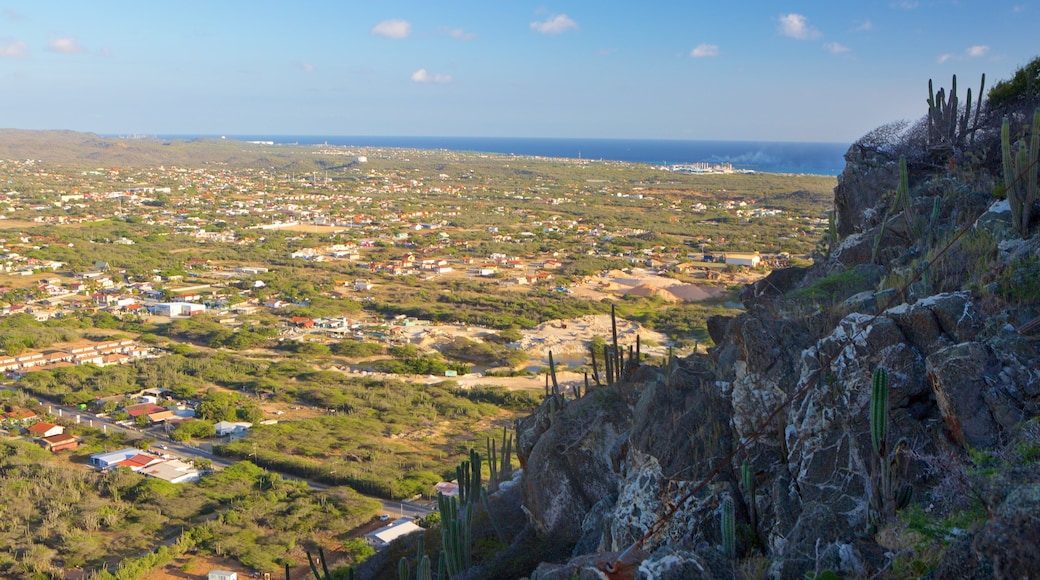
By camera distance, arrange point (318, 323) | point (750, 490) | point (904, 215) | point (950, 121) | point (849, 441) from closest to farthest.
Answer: point (849, 441)
point (750, 490)
point (904, 215)
point (950, 121)
point (318, 323)

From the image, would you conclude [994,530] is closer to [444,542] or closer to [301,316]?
[444,542]

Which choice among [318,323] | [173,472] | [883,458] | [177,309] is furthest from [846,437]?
[177,309]

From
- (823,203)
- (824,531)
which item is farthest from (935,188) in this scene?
(823,203)

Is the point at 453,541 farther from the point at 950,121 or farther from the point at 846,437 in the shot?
the point at 950,121

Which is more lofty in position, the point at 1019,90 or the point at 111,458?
the point at 1019,90

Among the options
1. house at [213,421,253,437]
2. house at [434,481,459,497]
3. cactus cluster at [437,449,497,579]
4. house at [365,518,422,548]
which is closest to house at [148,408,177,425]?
house at [213,421,253,437]

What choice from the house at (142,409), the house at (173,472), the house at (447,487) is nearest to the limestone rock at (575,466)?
the house at (447,487)
